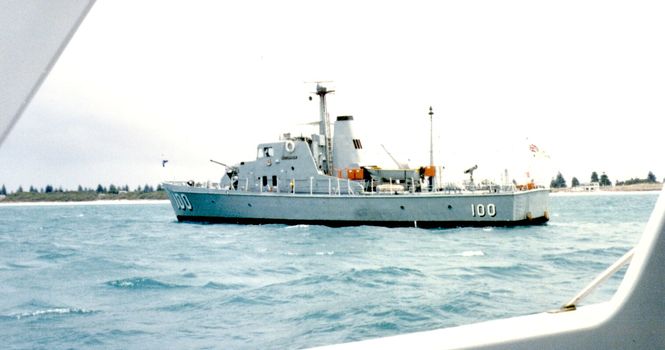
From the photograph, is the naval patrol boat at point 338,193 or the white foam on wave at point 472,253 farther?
the naval patrol boat at point 338,193

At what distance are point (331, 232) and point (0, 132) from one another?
44.7 ft

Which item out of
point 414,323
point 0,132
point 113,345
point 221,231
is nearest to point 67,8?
point 0,132

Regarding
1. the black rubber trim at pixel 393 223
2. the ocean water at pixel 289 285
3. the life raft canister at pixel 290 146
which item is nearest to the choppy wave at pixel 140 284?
the ocean water at pixel 289 285

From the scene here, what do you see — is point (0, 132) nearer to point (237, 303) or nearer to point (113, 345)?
point (113, 345)

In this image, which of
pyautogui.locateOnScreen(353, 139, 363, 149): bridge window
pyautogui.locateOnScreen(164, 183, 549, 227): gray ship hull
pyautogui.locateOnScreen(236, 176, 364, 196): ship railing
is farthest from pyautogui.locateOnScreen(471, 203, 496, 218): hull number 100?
pyautogui.locateOnScreen(353, 139, 363, 149): bridge window

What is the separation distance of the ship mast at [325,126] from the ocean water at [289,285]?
250 centimetres

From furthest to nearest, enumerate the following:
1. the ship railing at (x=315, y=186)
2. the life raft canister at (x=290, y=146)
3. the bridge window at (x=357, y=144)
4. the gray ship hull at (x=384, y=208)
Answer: the bridge window at (x=357, y=144)
the life raft canister at (x=290, y=146)
the ship railing at (x=315, y=186)
the gray ship hull at (x=384, y=208)

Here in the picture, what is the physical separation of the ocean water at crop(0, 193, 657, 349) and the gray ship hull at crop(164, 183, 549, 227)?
28cm

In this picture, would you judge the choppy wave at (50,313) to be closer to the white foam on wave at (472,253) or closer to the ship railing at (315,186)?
the white foam on wave at (472,253)

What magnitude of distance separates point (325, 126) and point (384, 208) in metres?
4.58

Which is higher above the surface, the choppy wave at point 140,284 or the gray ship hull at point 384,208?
the gray ship hull at point 384,208

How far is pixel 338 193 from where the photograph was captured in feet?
49.9

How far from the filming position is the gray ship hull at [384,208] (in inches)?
543

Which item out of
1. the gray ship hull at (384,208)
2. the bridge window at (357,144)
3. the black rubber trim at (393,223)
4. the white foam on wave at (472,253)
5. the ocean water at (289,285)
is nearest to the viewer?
the ocean water at (289,285)
